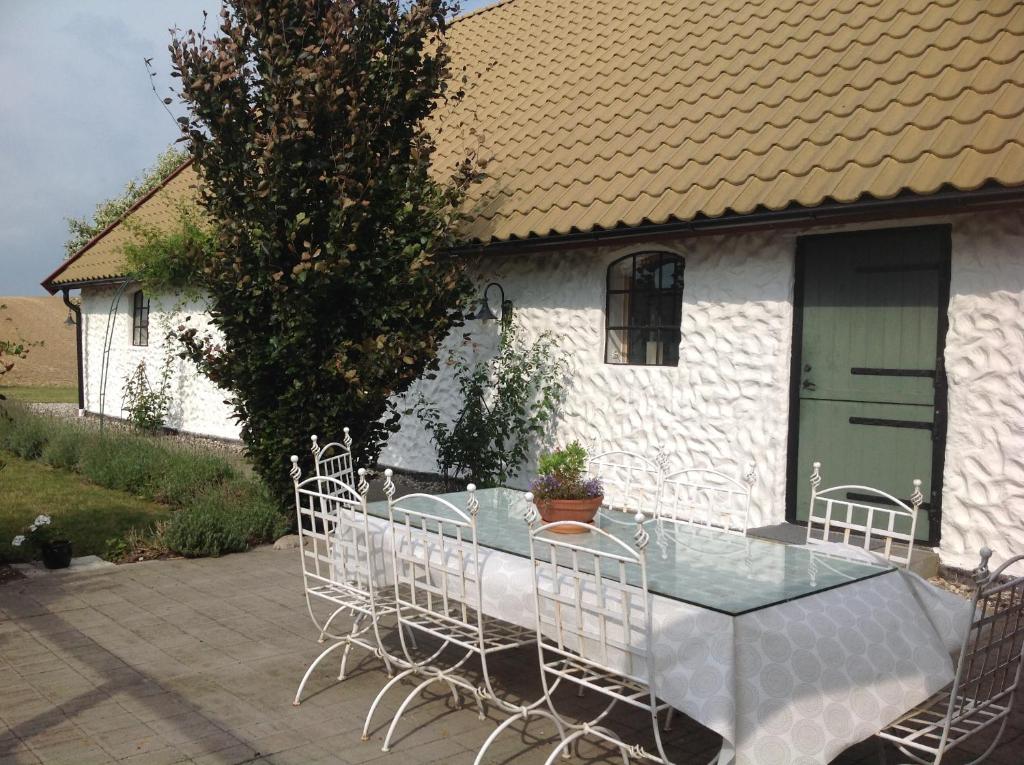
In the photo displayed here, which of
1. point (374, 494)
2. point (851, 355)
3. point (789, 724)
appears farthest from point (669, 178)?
point (789, 724)

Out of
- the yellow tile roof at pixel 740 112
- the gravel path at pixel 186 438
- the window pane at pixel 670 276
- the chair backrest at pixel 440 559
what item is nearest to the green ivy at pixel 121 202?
the gravel path at pixel 186 438

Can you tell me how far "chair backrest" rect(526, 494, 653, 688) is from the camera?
3.31 m

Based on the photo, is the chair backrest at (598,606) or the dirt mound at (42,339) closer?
the chair backrest at (598,606)

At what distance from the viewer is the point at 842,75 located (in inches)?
292

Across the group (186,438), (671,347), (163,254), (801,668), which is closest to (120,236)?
(163,254)

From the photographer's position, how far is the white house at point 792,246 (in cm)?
601

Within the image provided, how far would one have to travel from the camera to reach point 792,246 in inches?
277

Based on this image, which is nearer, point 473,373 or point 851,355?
point 851,355

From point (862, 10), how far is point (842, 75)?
43.0 inches

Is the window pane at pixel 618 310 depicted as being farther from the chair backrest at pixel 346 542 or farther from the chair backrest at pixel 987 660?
the chair backrest at pixel 987 660

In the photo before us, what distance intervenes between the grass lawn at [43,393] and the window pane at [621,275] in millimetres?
18702

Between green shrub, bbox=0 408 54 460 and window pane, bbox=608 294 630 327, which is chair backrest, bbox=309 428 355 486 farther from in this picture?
green shrub, bbox=0 408 54 460

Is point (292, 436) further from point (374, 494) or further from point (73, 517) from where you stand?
point (73, 517)

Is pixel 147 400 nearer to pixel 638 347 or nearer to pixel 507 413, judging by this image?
pixel 507 413
